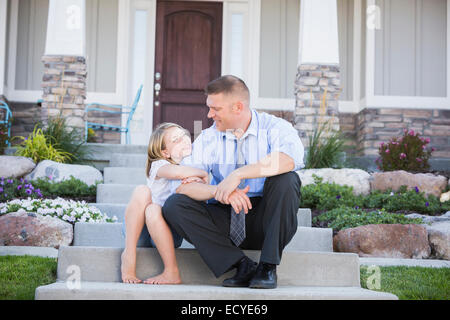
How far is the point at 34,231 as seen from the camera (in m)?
3.60

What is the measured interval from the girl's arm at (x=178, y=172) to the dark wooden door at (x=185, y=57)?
5.15m

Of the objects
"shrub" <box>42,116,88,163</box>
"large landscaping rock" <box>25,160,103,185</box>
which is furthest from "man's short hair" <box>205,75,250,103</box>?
"shrub" <box>42,116,88,163</box>

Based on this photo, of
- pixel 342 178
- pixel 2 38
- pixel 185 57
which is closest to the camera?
pixel 342 178

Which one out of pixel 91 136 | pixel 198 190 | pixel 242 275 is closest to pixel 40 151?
pixel 91 136

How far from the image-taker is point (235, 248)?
250 centimetres

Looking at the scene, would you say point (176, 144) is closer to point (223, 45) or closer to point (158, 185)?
point (158, 185)

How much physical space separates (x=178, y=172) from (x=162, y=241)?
1.09 ft

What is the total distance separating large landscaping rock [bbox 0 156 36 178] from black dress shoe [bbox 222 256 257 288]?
10.4 feet

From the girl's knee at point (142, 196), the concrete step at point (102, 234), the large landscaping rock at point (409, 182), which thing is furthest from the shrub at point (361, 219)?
the girl's knee at point (142, 196)

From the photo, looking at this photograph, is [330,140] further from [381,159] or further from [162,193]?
[162,193]

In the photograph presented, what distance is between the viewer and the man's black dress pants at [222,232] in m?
2.41

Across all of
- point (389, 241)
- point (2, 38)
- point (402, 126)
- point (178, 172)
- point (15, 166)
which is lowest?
point (389, 241)
